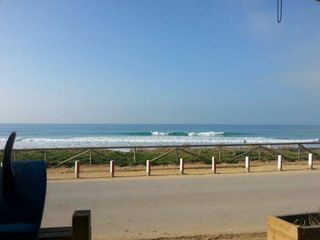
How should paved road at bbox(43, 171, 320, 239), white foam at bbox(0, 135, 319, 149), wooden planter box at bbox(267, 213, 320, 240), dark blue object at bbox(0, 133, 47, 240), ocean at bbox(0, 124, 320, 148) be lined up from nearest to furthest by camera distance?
dark blue object at bbox(0, 133, 47, 240)
wooden planter box at bbox(267, 213, 320, 240)
paved road at bbox(43, 171, 320, 239)
white foam at bbox(0, 135, 319, 149)
ocean at bbox(0, 124, 320, 148)

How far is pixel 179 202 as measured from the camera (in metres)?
11.1

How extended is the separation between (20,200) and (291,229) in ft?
9.18

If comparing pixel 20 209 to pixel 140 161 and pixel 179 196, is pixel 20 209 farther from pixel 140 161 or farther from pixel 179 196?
pixel 140 161

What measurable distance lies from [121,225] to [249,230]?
7.83 ft

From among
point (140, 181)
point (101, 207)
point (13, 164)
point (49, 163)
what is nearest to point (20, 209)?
point (13, 164)

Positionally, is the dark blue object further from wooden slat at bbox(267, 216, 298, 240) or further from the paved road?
the paved road

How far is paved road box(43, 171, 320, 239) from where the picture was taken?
834 centimetres

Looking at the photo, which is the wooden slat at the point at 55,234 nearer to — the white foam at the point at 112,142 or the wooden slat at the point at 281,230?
the wooden slat at the point at 281,230

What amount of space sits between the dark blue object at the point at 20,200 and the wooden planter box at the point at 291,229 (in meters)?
2.65

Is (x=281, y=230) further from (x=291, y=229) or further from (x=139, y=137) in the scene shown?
(x=139, y=137)

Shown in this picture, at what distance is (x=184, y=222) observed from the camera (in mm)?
8727

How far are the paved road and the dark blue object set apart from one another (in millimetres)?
4563

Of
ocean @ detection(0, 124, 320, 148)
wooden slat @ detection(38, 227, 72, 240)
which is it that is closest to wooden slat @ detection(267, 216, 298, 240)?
wooden slat @ detection(38, 227, 72, 240)

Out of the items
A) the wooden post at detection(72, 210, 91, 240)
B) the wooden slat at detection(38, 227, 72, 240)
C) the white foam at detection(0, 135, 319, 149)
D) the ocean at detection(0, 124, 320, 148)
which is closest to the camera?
the wooden post at detection(72, 210, 91, 240)
